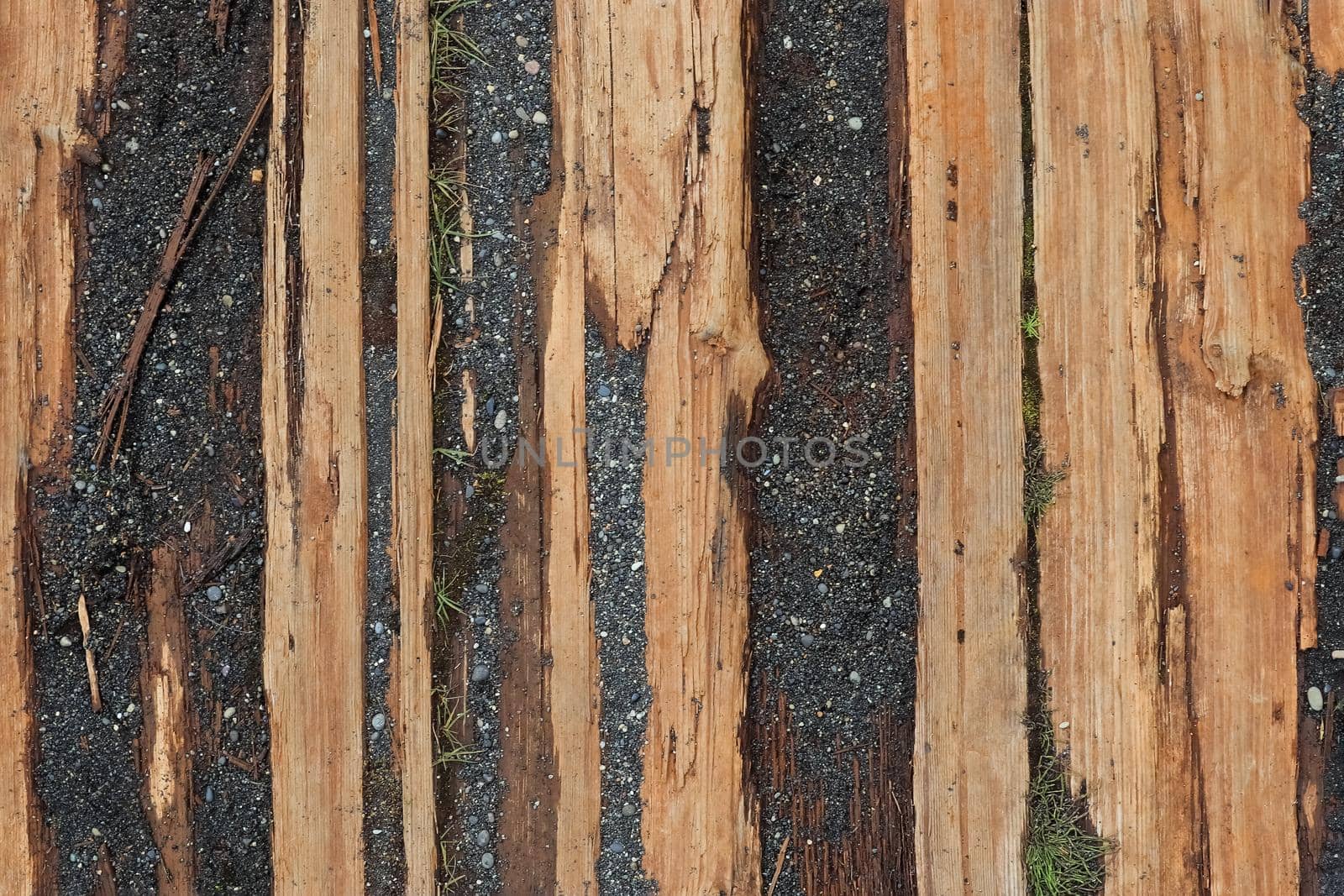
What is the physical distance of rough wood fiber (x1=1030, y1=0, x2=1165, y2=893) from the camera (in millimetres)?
2426

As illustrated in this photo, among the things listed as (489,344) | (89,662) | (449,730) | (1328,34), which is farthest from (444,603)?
(1328,34)

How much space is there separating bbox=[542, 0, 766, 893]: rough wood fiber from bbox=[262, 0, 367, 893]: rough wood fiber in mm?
573

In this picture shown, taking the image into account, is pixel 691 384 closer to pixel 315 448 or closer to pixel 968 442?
pixel 968 442

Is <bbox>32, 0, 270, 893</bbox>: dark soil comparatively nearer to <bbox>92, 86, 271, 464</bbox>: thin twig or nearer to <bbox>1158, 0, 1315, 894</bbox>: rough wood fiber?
<bbox>92, 86, 271, 464</bbox>: thin twig

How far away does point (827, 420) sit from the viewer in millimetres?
2521

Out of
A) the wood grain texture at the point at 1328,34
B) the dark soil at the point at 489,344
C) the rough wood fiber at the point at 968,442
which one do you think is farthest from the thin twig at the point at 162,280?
the wood grain texture at the point at 1328,34

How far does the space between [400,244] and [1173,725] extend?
2608 mm

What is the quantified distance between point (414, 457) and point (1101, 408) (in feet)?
6.51

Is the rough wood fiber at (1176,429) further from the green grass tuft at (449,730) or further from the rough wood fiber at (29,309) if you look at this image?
the rough wood fiber at (29,309)

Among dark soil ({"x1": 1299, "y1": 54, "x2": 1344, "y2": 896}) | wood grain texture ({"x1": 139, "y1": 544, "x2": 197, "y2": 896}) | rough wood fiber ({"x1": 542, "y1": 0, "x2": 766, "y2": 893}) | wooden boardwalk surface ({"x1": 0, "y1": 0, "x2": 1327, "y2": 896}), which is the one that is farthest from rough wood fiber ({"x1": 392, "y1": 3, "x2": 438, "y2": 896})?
dark soil ({"x1": 1299, "y1": 54, "x2": 1344, "y2": 896})

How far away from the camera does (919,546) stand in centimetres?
246

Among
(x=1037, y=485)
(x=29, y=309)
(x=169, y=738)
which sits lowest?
(x=169, y=738)

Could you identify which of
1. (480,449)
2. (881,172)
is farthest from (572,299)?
(881,172)

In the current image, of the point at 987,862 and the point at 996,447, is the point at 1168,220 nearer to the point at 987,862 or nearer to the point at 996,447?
the point at 996,447
